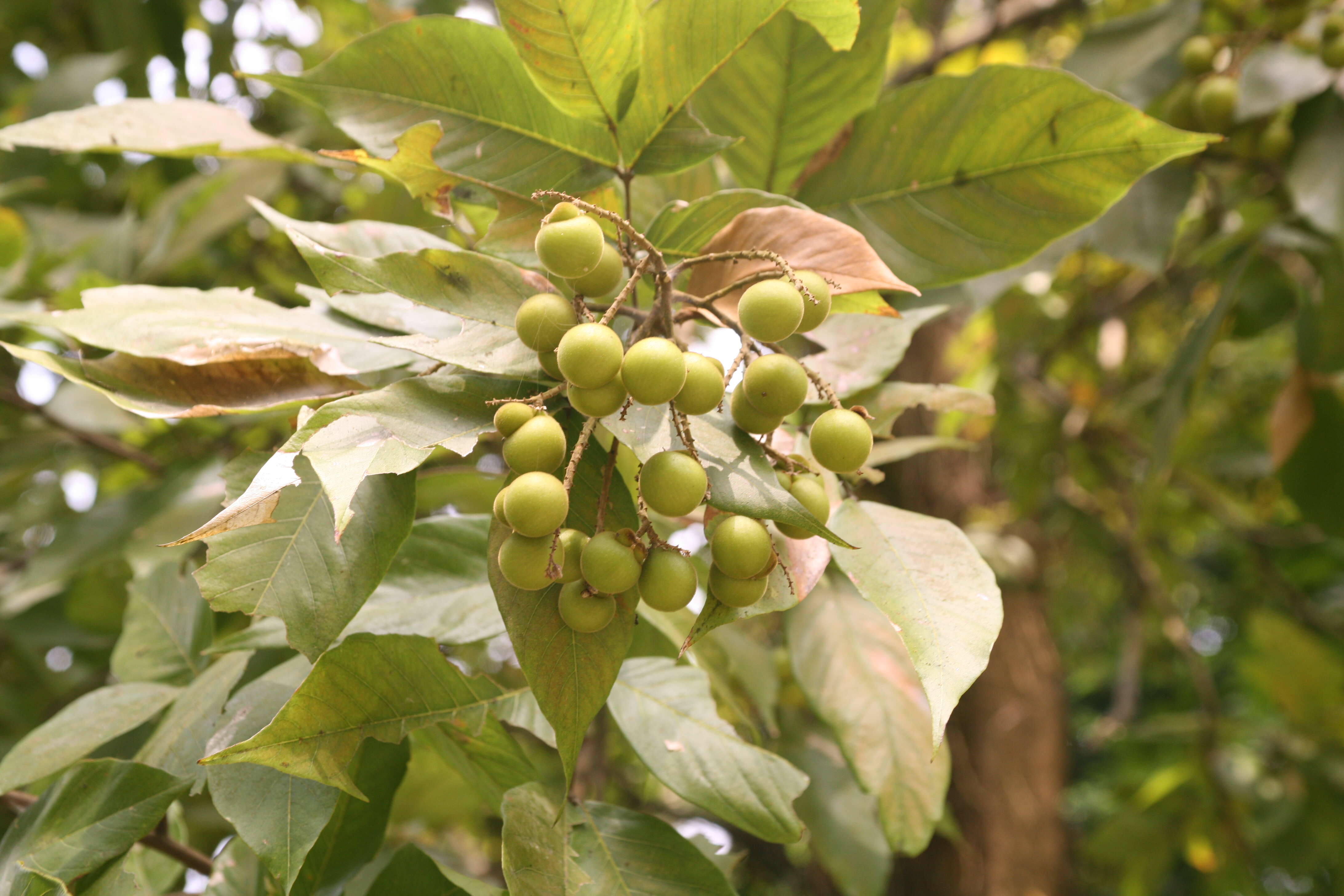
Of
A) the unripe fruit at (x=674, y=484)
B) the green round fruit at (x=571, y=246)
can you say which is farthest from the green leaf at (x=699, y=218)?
the unripe fruit at (x=674, y=484)

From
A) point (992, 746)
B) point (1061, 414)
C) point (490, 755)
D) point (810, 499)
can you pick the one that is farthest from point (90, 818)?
point (1061, 414)

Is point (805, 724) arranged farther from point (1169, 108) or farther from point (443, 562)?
point (1169, 108)

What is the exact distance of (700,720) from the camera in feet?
3.00

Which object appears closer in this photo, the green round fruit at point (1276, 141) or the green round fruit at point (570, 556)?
the green round fruit at point (570, 556)

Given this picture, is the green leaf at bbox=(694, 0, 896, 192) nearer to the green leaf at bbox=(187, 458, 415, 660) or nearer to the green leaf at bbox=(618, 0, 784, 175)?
the green leaf at bbox=(618, 0, 784, 175)

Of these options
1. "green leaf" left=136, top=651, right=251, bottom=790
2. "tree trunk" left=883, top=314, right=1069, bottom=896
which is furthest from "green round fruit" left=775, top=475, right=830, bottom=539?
"tree trunk" left=883, top=314, right=1069, bottom=896

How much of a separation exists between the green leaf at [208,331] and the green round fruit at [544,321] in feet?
0.57

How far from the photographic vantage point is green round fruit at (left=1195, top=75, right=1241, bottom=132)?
1.34 m

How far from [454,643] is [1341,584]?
16.4 feet

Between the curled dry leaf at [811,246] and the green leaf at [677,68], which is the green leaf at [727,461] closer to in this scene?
the curled dry leaf at [811,246]

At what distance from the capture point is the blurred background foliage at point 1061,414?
1351 mm

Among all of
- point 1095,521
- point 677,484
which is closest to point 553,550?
point 677,484

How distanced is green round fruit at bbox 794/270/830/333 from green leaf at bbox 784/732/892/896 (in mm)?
908

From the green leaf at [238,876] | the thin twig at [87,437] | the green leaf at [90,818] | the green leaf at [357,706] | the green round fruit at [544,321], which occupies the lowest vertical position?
the thin twig at [87,437]
